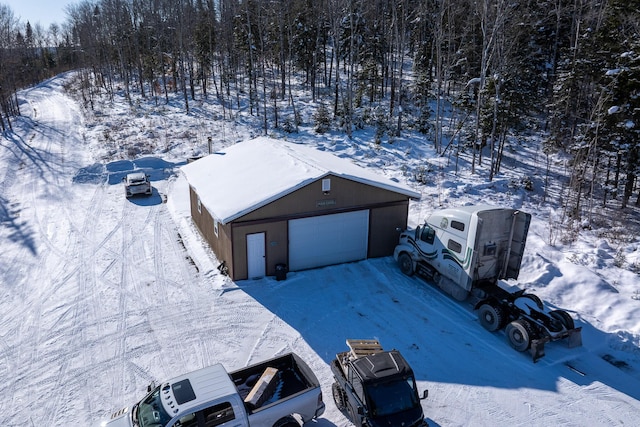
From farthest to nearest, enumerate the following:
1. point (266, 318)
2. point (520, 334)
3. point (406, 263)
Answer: point (406, 263)
point (266, 318)
point (520, 334)

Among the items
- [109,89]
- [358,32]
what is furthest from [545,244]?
[109,89]

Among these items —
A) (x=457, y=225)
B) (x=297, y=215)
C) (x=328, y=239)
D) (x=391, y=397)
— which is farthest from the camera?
(x=328, y=239)

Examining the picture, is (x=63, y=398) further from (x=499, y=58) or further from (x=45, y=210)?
(x=499, y=58)

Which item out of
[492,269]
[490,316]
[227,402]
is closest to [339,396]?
[227,402]

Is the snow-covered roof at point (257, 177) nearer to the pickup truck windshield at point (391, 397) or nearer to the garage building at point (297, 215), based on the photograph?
the garage building at point (297, 215)

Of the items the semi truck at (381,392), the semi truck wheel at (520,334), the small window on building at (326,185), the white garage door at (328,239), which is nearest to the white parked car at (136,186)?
the white garage door at (328,239)

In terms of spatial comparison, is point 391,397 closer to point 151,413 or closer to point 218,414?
point 218,414
